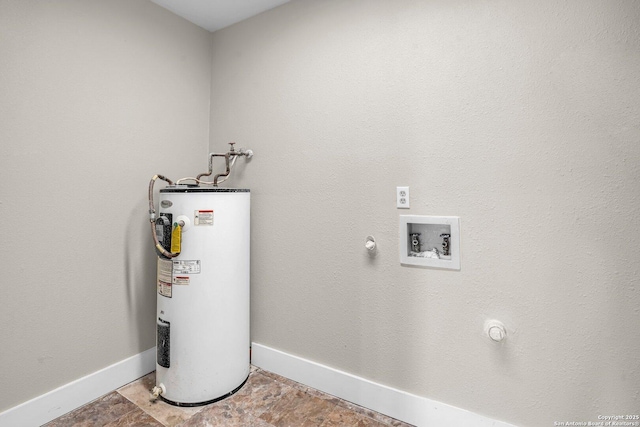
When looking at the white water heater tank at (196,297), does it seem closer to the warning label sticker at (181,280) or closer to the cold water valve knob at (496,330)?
the warning label sticker at (181,280)

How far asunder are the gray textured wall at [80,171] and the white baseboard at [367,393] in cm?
A: 82

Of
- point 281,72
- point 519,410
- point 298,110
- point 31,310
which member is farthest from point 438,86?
point 31,310

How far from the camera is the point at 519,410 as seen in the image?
1.27 meters

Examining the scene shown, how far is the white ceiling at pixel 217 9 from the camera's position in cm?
188

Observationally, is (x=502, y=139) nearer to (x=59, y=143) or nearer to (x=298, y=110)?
(x=298, y=110)

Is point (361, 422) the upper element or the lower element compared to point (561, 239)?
lower

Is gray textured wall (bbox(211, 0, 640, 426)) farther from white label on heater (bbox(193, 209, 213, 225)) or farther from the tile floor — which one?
white label on heater (bbox(193, 209, 213, 225))

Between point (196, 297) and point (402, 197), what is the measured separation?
1.18 m

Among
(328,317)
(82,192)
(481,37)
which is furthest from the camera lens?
(328,317)

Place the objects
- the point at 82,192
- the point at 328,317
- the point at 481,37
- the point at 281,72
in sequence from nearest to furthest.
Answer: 1. the point at 481,37
2. the point at 82,192
3. the point at 328,317
4. the point at 281,72

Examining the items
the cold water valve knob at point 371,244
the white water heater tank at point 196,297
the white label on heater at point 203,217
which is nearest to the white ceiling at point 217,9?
the white water heater tank at point 196,297

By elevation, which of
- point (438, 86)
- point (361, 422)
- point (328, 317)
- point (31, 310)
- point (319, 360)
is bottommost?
point (361, 422)

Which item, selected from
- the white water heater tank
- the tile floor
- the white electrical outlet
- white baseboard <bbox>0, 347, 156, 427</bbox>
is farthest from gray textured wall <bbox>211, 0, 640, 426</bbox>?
white baseboard <bbox>0, 347, 156, 427</bbox>

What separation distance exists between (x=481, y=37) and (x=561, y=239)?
93 centimetres
